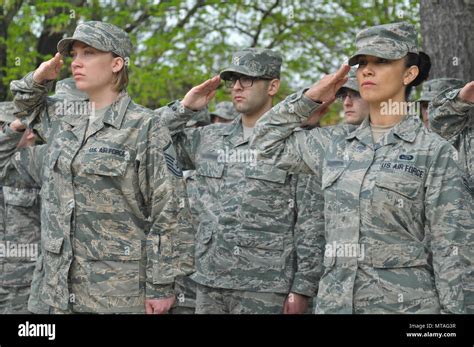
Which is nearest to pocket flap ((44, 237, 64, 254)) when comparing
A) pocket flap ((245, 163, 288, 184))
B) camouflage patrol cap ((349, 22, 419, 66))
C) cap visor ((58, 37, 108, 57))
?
cap visor ((58, 37, 108, 57))

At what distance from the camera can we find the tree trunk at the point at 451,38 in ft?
24.7

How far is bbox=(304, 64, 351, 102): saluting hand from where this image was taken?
490 cm

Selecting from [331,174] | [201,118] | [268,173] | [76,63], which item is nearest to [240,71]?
[268,173]

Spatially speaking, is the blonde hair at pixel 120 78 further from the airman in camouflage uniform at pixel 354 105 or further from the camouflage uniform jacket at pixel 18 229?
the camouflage uniform jacket at pixel 18 229

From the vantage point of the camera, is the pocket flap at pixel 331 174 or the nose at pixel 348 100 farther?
the nose at pixel 348 100

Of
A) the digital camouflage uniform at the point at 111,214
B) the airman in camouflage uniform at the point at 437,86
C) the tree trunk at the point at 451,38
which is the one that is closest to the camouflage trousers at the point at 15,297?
the digital camouflage uniform at the point at 111,214

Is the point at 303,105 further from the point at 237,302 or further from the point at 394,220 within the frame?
the point at 237,302

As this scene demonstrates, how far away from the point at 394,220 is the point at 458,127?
195 cm

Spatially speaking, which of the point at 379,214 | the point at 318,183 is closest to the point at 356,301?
the point at 379,214

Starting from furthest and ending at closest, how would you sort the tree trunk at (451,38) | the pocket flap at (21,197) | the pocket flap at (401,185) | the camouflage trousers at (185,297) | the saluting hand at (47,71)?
the pocket flap at (21,197) < the tree trunk at (451,38) < the camouflage trousers at (185,297) < the saluting hand at (47,71) < the pocket flap at (401,185)

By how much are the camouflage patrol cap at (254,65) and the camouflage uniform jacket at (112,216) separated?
164 cm

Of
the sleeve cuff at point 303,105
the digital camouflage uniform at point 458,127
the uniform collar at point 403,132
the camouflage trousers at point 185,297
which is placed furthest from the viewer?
the camouflage trousers at point 185,297

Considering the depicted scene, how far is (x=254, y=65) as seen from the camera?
6.61 m

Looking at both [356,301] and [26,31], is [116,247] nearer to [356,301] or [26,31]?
[356,301]
